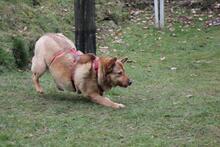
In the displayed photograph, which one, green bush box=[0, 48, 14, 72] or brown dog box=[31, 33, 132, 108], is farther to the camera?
green bush box=[0, 48, 14, 72]

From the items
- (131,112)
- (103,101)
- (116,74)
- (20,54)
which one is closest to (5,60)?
(20,54)

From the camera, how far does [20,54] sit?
985 centimetres

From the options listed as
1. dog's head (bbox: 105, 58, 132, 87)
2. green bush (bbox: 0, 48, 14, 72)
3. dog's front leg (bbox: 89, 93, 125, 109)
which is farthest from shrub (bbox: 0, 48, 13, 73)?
dog's head (bbox: 105, 58, 132, 87)

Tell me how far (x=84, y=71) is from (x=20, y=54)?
315 cm

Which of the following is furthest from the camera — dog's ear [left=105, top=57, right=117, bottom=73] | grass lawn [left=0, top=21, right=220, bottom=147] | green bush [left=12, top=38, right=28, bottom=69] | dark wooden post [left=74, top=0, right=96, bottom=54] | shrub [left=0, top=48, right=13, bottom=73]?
green bush [left=12, top=38, right=28, bottom=69]

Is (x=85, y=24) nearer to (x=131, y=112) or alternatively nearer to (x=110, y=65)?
(x=110, y=65)

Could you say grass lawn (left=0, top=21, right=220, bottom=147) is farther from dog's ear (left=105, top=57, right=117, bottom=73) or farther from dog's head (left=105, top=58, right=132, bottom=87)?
dog's ear (left=105, top=57, right=117, bottom=73)

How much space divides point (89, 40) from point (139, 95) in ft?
6.19

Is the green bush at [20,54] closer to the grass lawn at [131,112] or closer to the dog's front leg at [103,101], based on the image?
the grass lawn at [131,112]

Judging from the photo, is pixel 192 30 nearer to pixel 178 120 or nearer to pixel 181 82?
pixel 181 82

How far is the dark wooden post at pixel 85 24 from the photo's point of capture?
913cm

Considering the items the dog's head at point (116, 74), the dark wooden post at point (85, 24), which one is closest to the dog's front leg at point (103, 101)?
the dog's head at point (116, 74)

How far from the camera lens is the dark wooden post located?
913cm

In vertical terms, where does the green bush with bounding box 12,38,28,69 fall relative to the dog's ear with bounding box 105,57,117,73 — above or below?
below
